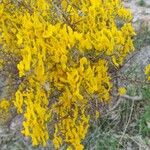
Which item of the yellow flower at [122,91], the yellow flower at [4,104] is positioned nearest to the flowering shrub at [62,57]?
the yellow flower at [122,91]

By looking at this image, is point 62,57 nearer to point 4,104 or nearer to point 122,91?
point 122,91

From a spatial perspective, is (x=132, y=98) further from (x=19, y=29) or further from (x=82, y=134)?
(x=19, y=29)

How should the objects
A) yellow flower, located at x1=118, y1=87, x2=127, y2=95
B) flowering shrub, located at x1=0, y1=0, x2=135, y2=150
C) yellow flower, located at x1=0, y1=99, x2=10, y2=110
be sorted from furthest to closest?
yellow flower, located at x1=0, y1=99, x2=10, y2=110
yellow flower, located at x1=118, y1=87, x2=127, y2=95
flowering shrub, located at x1=0, y1=0, x2=135, y2=150

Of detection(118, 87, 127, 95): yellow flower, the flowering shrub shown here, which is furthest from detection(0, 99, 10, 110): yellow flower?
detection(118, 87, 127, 95): yellow flower

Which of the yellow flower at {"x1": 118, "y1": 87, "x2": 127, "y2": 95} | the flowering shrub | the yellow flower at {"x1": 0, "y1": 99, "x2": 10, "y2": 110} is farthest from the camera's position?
the yellow flower at {"x1": 0, "y1": 99, "x2": 10, "y2": 110}

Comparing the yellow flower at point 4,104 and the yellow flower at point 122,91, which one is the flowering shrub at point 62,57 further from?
the yellow flower at point 4,104

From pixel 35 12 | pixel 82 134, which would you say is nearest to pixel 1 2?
pixel 35 12

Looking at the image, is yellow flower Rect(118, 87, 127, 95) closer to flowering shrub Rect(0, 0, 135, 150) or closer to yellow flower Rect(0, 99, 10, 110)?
flowering shrub Rect(0, 0, 135, 150)

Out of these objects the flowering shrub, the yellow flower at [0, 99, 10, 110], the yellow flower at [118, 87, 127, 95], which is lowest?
the yellow flower at [0, 99, 10, 110]

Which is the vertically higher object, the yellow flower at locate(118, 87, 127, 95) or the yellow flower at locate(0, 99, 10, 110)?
the yellow flower at locate(118, 87, 127, 95)
